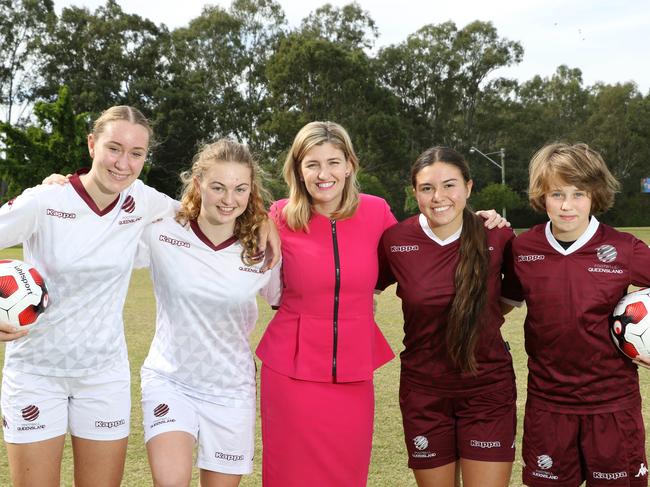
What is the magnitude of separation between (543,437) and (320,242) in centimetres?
155

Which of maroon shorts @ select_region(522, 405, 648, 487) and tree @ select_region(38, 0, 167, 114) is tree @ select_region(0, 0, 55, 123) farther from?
maroon shorts @ select_region(522, 405, 648, 487)

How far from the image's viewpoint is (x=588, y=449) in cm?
344

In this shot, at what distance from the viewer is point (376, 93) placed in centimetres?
4791

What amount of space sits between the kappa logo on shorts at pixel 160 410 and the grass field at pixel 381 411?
1343mm

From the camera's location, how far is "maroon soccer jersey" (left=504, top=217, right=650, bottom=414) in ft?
11.3

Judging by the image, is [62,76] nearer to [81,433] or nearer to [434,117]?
[434,117]

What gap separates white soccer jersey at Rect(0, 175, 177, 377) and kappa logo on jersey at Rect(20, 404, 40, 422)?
0.60 ft

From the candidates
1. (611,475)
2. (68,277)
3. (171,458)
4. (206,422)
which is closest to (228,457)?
(206,422)

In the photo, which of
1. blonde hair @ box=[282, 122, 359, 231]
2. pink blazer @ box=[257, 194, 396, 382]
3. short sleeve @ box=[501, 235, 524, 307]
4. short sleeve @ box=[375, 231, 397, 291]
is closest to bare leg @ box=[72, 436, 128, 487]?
pink blazer @ box=[257, 194, 396, 382]

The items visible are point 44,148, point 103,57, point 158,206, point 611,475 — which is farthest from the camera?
point 103,57

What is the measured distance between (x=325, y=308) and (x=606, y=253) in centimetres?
150

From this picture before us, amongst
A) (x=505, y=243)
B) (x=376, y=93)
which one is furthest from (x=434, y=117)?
(x=505, y=243)

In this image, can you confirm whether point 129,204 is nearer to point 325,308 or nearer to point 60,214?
point 60,214

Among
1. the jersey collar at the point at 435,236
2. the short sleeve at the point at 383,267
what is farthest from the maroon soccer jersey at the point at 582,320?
the short sleeve at the point at 383,267
